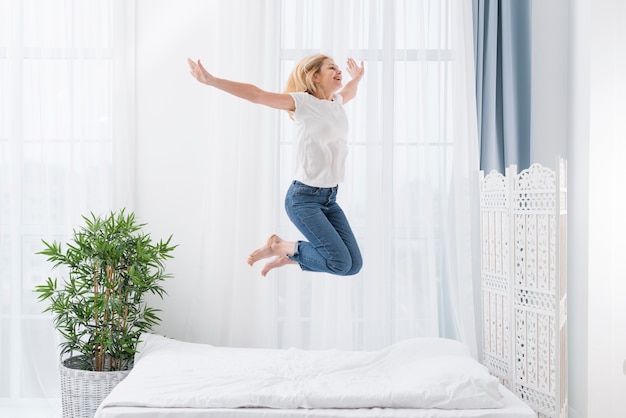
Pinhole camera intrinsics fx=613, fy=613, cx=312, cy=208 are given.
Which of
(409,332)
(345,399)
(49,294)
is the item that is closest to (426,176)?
(409,332)

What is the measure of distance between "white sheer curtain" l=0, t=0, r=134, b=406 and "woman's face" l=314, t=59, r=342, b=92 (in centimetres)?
162

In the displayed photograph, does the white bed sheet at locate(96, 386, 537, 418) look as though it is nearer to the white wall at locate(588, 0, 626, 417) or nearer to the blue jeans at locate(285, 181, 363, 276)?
the blue jeans at locate(285, 181, 363, 276)

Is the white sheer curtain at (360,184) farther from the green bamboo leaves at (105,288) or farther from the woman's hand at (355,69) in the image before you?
the woman's hand at (355,69)

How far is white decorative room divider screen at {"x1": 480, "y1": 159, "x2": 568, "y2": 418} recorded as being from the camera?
3.06 metres

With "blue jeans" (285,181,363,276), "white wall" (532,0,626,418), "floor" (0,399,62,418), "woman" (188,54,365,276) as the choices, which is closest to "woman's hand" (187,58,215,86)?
"woman" (188,54,365,276)

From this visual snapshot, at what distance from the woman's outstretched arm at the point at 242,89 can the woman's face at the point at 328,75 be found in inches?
7.6

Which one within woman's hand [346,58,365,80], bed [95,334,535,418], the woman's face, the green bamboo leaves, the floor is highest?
woman's hand [346,58,365,80]

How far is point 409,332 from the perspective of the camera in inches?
155

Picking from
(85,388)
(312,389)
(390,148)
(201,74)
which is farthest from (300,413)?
(390,148)

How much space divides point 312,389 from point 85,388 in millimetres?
1366

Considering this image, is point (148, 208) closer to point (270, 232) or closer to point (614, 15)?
point (270, 232)

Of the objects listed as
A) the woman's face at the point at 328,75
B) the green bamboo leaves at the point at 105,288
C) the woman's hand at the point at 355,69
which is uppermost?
the woman's hand at the point at 355,69

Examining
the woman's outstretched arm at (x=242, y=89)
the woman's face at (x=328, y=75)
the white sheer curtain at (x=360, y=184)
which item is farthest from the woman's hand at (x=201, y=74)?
the white sheer curtain at (x=360, y=184)

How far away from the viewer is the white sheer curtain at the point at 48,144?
390 cm
